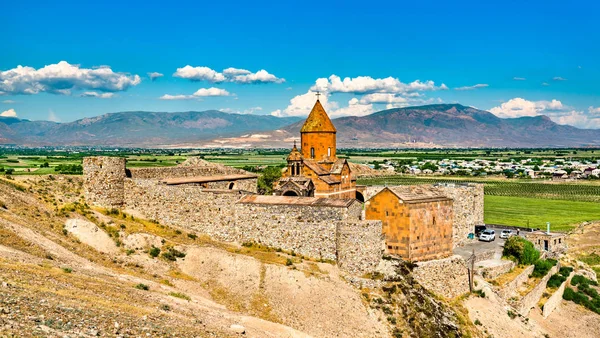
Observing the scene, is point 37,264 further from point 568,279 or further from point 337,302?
point 568,279

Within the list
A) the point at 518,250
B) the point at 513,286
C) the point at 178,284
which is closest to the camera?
the point at 178,284

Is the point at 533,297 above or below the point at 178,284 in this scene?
below

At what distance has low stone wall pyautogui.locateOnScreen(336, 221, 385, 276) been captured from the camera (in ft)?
89.5

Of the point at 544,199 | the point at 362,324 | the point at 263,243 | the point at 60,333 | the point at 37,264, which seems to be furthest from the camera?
the point at 544,199

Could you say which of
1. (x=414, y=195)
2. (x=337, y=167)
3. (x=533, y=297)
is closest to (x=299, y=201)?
(x=414, y=195)

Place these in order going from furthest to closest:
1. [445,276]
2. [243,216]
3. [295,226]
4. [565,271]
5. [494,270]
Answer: [565,271] < [494,270] < [243,216] < [445,276] < [295,226]

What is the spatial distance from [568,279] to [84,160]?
120 feet

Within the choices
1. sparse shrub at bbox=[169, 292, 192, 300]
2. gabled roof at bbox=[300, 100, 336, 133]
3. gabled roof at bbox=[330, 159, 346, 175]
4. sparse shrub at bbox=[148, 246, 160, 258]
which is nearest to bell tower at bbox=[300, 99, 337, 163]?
gabled roof at bbox=[300, 100, 336, 133]

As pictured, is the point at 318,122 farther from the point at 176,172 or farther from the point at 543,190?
the point at 543,190

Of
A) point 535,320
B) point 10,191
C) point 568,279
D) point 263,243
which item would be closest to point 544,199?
point 568,279

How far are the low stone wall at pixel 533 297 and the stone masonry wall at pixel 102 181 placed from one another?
25.7 m

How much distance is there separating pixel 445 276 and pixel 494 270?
595 cm

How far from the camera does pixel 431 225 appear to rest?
3127 centimetres

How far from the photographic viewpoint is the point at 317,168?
42.6 meters
